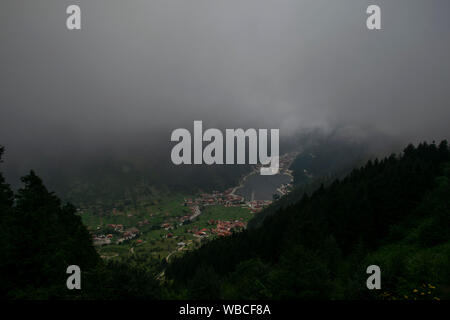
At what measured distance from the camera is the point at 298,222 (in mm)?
29078

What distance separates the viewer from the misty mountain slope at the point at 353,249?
29.4 ft

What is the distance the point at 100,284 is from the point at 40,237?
4.07 metres

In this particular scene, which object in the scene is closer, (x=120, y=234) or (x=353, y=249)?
(x=353, y=249)

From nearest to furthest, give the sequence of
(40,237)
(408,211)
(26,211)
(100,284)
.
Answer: (100,284) → (40,237) → (26,211) → (408,211)

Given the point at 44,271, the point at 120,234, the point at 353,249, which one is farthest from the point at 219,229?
the point at 44,271

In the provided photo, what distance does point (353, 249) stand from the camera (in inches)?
1010

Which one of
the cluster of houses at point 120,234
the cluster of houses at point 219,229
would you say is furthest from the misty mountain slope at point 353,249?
the cluster of houses at point 120,234

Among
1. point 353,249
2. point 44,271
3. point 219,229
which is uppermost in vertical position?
point 44,271

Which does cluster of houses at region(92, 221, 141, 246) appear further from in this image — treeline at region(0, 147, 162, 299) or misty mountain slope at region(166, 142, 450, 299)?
treeline at region(0, 147, 162, 299)

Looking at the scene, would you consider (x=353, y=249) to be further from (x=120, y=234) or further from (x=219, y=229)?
(x=120, y=234)

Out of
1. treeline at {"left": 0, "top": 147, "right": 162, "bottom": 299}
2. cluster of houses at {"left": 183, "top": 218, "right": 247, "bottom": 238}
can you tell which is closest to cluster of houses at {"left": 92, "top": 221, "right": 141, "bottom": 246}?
cluster of houses at {"left": 183, "top": 218, "right": 247, "bottom": 238}
